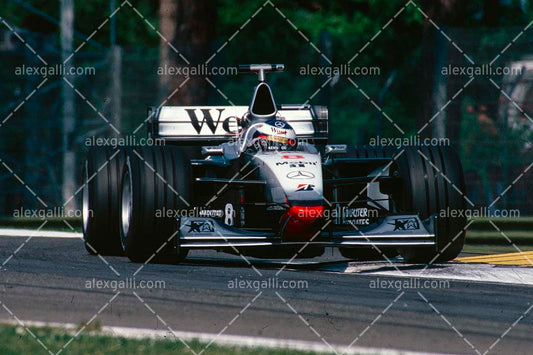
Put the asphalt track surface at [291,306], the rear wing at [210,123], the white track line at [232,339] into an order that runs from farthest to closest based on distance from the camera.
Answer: the rear wing at [210,123], the asphalt track surface at [291,306], the white track line at [232,339]

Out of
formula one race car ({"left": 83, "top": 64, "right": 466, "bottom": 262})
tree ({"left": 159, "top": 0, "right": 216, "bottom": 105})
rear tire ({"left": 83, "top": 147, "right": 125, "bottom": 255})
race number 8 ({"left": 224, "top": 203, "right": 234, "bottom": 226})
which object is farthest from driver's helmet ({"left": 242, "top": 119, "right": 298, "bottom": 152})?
tree ({"left": 159, "top": 0, "right": 216, "bottom": 105})

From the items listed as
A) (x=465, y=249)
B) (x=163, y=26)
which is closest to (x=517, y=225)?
(x=465, y=249)

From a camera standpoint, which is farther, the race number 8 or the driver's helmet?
the driver's helmet

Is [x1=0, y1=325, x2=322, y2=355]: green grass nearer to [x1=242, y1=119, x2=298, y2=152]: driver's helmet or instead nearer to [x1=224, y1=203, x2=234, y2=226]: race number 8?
[x1=224, y1=203, x2=234, y2=226]: race number 8

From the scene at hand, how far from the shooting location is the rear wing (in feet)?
37.6

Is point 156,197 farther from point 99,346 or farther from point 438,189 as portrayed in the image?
point 99,346

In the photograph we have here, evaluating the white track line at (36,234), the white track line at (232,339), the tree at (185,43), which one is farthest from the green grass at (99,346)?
the tree at (185,43)

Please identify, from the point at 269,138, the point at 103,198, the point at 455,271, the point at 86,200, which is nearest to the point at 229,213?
the point at 269,138

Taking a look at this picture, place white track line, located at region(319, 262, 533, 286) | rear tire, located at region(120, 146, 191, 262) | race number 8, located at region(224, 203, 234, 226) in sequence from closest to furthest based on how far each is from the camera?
white track line, located at region(319, 262, 533, 286), rear tire, located at region(120, 146, 191, 262), race number 8, located at region(224, 203, 234, 226)

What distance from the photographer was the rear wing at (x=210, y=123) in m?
11.4

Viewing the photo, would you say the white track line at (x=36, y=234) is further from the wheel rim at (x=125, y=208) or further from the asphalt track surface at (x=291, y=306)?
the asphalt track surface at (x=291, y=306)

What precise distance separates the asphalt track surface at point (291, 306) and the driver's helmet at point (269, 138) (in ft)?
3.76

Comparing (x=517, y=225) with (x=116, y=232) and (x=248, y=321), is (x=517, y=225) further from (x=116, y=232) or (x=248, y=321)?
(x=248, y=321)

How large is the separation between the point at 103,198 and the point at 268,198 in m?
1.72
